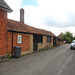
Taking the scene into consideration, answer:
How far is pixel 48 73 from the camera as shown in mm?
5180

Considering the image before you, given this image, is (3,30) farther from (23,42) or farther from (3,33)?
(23,42)

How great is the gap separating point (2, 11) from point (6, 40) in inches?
109

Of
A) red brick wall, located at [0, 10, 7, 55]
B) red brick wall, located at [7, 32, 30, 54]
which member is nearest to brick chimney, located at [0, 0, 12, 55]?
red brick wall, located at [0, 10, 7, 55]

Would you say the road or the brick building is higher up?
the brick building

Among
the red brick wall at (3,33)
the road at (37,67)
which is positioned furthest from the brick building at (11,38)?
the road at (37,67)

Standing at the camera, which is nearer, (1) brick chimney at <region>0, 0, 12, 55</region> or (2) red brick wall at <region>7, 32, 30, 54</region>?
(1) brick chimney at <region>0, 0, 12, 55</region>

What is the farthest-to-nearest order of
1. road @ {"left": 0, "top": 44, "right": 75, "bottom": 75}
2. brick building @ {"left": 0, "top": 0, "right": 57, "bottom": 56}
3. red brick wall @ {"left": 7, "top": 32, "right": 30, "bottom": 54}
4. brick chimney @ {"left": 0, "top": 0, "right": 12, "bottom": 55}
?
red brick wall @ {"left": 7, "top": 32, "right": 30, "bottom": 54} < brick building @ {"left": 0, "top": 0, "right": 57, "bottom": 56} < brick chimney @ {"left": 0, "top": 0, "right": 12, "bottom": 55} < road @ {"left": 0, "top": 44, "right": 75, "bottom": 75}

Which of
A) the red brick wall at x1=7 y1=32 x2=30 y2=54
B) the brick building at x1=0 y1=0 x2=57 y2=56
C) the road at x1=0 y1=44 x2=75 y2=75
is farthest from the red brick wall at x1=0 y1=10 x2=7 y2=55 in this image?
the road at x1=0 y1=44 x2=75 y2=75

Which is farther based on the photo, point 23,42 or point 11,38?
point 23,42

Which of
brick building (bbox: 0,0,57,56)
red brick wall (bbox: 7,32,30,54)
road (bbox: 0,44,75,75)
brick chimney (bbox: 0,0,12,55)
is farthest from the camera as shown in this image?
red brick wall (bbox: 7,32,30,54)

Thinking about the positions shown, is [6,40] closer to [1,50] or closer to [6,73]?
[1,50]

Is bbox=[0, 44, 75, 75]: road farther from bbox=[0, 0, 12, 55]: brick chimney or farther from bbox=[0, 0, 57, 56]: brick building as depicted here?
bbox=[0, 0, 57, 56]: brick building

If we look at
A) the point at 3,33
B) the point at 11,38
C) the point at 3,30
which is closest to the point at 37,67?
the point at 3,33

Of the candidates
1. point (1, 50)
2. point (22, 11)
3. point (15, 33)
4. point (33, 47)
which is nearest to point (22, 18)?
point (22, 11)
